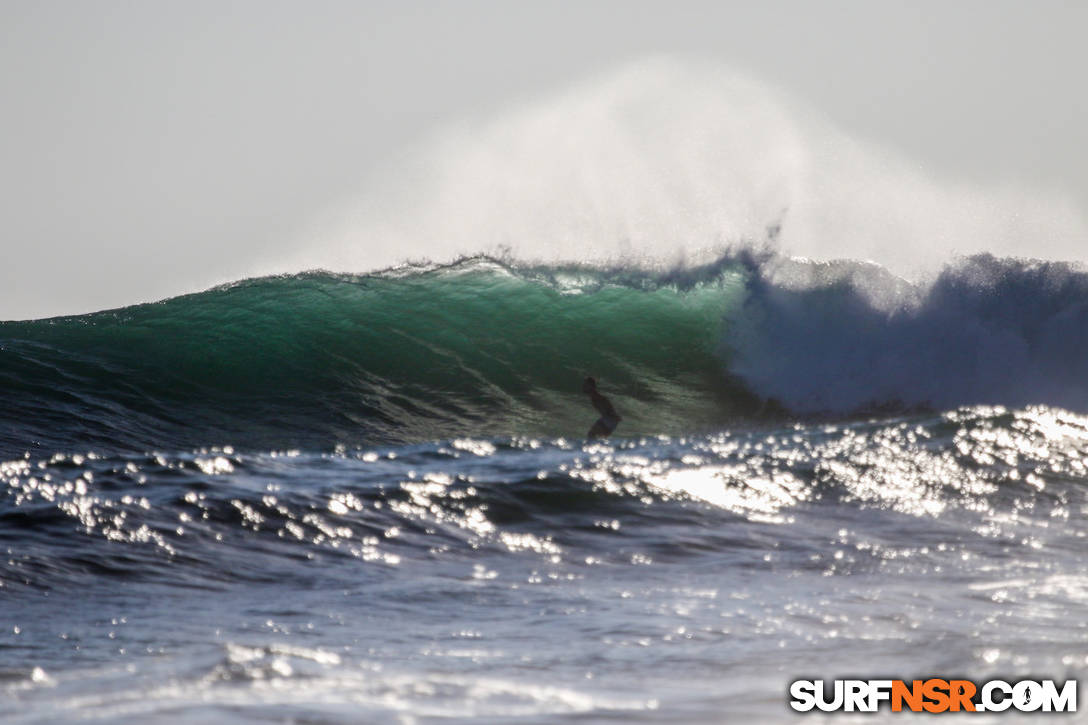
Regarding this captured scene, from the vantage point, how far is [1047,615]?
4.63m

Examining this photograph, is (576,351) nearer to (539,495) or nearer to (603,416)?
(603,416)

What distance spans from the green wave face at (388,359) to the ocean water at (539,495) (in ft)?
0.17

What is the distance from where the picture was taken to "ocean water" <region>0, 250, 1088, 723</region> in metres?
3.87

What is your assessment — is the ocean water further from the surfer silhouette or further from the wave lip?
the surfer silhouette

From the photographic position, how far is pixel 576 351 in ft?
49.7

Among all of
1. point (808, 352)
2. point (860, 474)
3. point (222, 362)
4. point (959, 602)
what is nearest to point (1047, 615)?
point (959, 602)

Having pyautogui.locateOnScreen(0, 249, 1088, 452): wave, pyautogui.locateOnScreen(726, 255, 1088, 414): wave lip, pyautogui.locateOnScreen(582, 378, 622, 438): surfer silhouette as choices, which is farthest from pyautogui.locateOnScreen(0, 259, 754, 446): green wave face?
pyautogui.locateOnScreen(726, 255, 1088, 414): wave lip

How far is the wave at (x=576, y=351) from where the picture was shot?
1336 cm

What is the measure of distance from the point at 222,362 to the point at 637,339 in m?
5.39

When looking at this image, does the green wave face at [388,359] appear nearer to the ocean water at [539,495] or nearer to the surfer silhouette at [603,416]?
the ocean water at [539,495]

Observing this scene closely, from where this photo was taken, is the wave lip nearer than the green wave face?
No

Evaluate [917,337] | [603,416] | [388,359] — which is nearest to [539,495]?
[603,416]

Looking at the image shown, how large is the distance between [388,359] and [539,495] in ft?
25.6

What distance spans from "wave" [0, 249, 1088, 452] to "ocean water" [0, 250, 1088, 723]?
0.17ft
